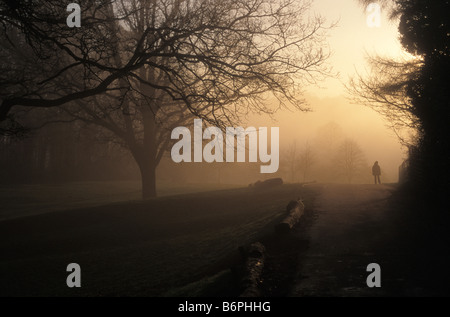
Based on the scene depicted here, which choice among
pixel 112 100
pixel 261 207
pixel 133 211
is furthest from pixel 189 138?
pixel 261 207

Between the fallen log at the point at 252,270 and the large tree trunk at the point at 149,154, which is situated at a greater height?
the large tree trunk at the point at 149,154

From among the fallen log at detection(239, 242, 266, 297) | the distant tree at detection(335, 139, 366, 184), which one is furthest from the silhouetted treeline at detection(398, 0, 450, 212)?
the distant tree at detection(335, 139, 366, 184)

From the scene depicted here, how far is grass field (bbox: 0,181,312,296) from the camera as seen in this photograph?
460 inches

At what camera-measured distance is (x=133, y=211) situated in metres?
22.5

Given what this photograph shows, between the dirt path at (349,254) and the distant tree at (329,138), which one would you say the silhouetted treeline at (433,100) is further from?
the distant tree at (329,138)

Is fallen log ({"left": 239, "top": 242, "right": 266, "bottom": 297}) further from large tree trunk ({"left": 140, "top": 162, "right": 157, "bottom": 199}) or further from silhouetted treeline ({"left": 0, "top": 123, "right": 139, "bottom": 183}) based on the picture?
silhouetted treeline ({"left": 0, "top": 123, "right": 139, "bottom": 183})

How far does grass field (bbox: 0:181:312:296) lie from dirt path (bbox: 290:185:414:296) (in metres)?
1.76

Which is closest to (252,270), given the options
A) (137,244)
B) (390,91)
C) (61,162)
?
(137,244)

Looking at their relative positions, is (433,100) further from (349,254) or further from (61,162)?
(61,162)

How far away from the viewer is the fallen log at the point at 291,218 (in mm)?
12258

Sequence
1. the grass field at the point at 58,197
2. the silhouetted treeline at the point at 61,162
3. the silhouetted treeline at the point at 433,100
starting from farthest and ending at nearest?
the silhouetted treeline at the point at 61,162
the grass field at the point at 58,197
the silhouetted treeline at the point at 433,100

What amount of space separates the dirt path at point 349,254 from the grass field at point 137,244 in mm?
1765

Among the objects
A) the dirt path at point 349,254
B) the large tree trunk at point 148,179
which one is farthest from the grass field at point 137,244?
the large tree trunk at point 148,179

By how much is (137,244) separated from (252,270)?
348 inches
